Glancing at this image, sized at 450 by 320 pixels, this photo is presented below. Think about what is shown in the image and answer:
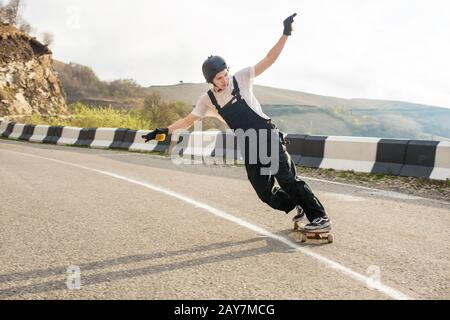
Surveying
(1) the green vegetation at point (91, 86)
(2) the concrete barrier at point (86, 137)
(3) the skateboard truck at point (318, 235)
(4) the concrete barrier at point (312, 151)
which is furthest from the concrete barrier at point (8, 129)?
(1) the green vegetation at point (91, 86)

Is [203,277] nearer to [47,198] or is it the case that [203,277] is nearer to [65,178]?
[47,198]

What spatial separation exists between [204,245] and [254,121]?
1.17m

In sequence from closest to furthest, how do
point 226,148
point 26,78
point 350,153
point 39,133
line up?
point 350,153 < point 226,148 < point 39,133 < point 26,78

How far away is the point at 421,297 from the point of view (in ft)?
11.7

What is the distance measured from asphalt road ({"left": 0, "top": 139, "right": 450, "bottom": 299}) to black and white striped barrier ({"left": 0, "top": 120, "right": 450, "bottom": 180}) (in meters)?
1.94

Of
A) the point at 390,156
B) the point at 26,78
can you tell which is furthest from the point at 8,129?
the point at 390,156

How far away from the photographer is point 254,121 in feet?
16.9

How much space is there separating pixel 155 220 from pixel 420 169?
5841mm

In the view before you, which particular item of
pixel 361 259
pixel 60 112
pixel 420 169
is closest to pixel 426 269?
pixel 361 259

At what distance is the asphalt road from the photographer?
372 cm

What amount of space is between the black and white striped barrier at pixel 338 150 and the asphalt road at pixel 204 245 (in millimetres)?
1941

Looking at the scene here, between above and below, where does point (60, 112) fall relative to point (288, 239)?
above

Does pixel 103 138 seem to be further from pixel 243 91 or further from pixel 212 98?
pixel 243 91

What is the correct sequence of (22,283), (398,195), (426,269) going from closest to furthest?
(22,283) < (426,269) < (398,195)
